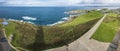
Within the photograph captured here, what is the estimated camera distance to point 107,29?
28.6ft

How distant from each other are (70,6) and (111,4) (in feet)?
2.44

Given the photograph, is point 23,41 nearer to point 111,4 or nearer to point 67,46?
point 67,46

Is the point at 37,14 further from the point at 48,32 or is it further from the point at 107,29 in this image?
the point at 107,29

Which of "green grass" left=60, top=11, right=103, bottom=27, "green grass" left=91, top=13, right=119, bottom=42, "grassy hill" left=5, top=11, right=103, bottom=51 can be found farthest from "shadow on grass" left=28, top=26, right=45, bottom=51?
"green grass" left=91, top=13, right=119, bottom=42

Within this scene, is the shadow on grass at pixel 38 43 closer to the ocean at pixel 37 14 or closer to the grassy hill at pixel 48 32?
the grassy hill at pixel 48 32

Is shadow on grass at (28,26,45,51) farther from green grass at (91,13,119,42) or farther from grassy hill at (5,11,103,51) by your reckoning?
green grass at (91,13,119,42)

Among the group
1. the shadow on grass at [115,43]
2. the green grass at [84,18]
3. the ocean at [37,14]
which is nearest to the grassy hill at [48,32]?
the green grass at [84,18]

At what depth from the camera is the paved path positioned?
8719mm

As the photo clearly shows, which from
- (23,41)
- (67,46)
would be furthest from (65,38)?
(23,41)

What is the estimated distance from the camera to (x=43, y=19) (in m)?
8.53

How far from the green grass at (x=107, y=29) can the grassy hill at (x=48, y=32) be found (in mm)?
153

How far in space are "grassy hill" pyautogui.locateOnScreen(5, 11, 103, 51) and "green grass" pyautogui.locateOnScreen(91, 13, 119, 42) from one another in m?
0.15

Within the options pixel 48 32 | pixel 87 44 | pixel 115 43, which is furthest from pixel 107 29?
pixel 48 32

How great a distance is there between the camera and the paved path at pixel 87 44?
872 centimetres
